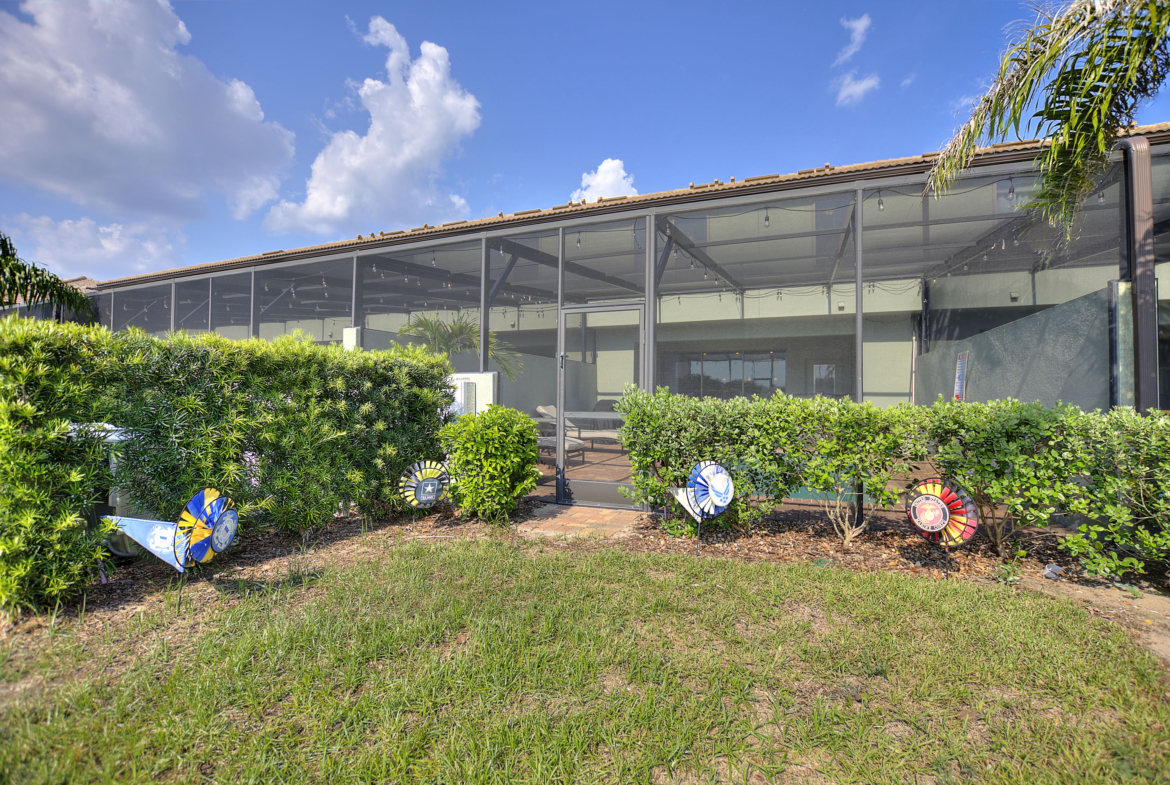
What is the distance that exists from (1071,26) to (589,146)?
26.0 feet

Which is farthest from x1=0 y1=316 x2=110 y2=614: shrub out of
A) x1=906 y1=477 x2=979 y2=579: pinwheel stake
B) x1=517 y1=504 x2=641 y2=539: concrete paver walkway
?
x1=906 y1=477 x2=979 y2=579: pinwheel stake

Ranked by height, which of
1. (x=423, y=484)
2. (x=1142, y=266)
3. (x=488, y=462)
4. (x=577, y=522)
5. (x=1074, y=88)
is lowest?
(x=577, y=522)

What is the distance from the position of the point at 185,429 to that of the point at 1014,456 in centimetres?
575

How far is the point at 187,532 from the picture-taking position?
8.85 feet

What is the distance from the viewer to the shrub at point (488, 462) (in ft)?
15.4

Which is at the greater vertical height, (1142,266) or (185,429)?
(1142,266)

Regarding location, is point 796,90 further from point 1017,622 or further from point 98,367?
point 98,367

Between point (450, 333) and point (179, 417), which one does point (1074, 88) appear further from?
point (450, 333)

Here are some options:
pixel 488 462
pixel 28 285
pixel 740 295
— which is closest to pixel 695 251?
pixel 740 295

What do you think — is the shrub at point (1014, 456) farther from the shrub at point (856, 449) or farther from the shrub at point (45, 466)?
the shrub at point (45, 466)

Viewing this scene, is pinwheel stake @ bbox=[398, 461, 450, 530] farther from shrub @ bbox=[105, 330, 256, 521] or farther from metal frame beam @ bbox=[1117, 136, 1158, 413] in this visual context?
metal frame beam @ bbox=[1117, 136, 1158, 413]

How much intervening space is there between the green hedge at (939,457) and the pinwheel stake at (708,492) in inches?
9.2

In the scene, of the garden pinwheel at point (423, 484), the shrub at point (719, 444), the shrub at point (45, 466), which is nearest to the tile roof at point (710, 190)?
the shrub at point (719, 444)

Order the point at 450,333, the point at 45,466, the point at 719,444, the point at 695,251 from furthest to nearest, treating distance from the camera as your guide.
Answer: the point at 450,333, the point at 695,251, the point at 719,444, the point at 45,466
